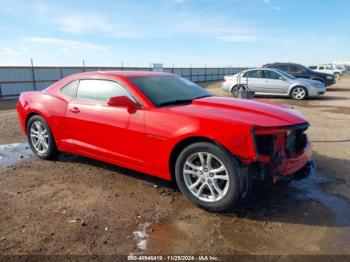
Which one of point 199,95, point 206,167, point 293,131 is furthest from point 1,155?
point 293,131

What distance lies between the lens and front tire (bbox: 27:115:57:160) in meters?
5.32

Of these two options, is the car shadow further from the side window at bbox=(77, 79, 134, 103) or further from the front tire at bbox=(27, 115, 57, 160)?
the front tire at bbox=(27, 115, 57, 160)

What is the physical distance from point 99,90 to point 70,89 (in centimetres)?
66

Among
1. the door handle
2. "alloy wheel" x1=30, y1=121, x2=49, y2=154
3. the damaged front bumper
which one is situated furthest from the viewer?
"alloy wheel" x1=30, y1=121, x2=49, y2=154

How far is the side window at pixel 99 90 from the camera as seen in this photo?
4.45 m

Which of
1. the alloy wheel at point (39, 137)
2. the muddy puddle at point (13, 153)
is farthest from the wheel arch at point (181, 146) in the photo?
the muddy puddle at point (13, 153)

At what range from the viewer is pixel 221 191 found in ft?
11.6

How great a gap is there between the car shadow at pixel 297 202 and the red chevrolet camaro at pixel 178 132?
39cm

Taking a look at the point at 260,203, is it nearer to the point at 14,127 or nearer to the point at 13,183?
the point at 13,183

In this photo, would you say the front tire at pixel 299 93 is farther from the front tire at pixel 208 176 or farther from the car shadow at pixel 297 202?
the front tire at pixel 208 176

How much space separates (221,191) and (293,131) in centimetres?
107

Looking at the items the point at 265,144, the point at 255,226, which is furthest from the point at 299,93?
the point at 255,226

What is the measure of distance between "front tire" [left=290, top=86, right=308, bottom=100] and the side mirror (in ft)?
39.5

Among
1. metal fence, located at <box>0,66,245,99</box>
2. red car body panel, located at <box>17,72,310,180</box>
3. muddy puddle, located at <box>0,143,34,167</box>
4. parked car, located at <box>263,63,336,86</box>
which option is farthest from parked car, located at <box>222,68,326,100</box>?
metal fence, located at <box>0,66,245,99</box>
